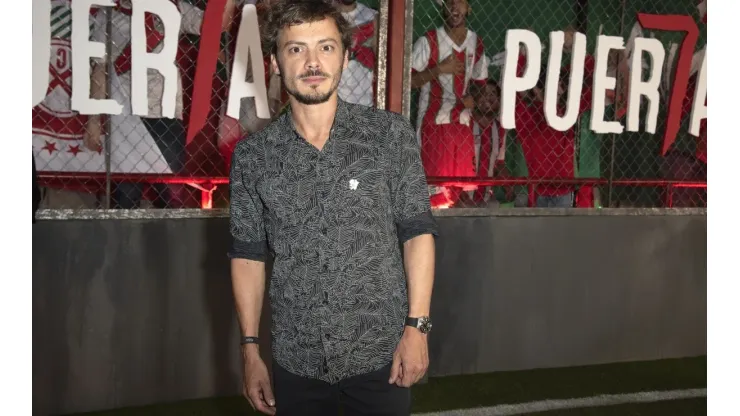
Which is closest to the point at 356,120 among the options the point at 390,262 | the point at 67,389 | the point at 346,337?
the point at 390,262

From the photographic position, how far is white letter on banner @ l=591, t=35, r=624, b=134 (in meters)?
5.14

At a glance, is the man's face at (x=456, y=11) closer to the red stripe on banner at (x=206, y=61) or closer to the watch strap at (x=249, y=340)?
the red stripe on banner at (x=206, y=61)

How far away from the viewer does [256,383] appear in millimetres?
2229

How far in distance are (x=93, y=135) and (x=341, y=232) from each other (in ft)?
9.40

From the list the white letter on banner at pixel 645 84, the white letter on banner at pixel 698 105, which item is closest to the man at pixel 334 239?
the white letter on banner at pixel 645 84

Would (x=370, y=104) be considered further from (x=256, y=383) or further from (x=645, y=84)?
(x=256, y=383)

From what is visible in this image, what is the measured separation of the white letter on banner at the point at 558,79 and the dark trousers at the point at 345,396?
3337 millimetres

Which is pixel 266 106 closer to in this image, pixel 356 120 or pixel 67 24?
pixel 67 24

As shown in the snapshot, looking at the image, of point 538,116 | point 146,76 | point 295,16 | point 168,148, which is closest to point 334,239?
A: point 295,16

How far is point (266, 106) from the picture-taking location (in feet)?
14.8

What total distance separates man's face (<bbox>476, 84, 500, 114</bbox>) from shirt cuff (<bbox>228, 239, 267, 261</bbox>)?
3.58 metres

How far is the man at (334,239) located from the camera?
2145mm
